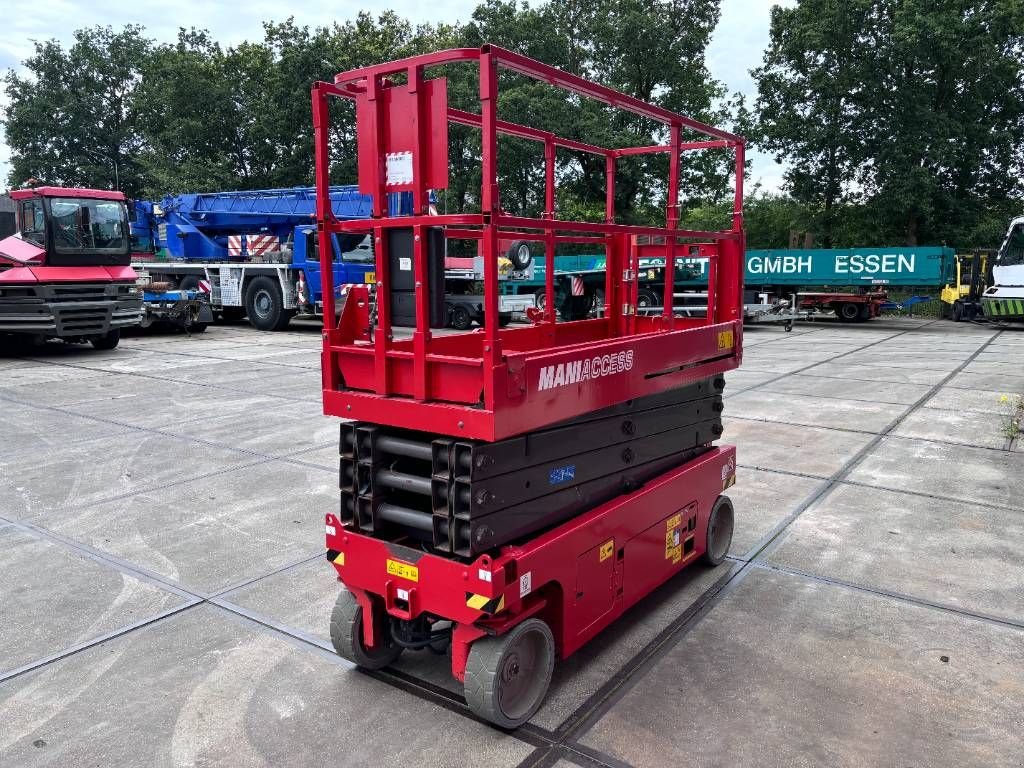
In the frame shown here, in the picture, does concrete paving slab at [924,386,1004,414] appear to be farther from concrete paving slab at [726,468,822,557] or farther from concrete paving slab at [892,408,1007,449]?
concrete paving slab at [726,468,822,557]

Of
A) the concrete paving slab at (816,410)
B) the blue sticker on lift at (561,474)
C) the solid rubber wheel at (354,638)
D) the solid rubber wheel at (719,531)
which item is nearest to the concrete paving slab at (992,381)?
the concrete paving slab at (816,410)

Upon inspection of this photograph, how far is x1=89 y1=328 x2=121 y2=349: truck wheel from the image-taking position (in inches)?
573

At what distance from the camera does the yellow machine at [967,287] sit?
71.6 ft

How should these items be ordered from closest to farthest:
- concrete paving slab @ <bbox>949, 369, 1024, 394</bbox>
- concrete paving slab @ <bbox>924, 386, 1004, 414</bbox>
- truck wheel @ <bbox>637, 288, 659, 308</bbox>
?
concrete paving slab @ <bbox>924, 386, 1004, 414</bbox>
concrete paving slab @ <bbox>949, 369, 1024, 394</bbox>
truck wheel @ <bbox>637, 288, 659, 308</bbox>

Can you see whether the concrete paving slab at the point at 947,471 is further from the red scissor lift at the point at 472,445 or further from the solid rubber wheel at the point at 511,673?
the solid rubber wheel at the point at 511,673

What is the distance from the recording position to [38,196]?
522 inches

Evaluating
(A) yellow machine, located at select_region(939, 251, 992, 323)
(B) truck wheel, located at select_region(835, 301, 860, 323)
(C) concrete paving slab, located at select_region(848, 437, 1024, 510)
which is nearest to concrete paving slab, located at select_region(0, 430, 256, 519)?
(C) concrete paving slab, located at select_region(848, 437, 1024, 510)

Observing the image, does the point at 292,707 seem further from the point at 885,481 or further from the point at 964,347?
the point at 964,347

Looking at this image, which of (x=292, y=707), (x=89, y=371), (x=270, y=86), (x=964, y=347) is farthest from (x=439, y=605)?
(x=270, y=86)

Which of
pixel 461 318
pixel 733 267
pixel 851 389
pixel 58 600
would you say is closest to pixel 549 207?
pixel 733 267

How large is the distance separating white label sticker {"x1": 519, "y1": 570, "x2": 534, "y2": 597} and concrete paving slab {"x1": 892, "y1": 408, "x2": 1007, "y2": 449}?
6.25 metres

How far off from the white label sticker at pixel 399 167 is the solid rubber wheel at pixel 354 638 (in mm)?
1823

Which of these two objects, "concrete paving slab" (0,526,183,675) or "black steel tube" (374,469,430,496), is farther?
"concrete paving slab" (0,526,183,675)

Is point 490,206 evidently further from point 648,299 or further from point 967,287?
point 967,287
